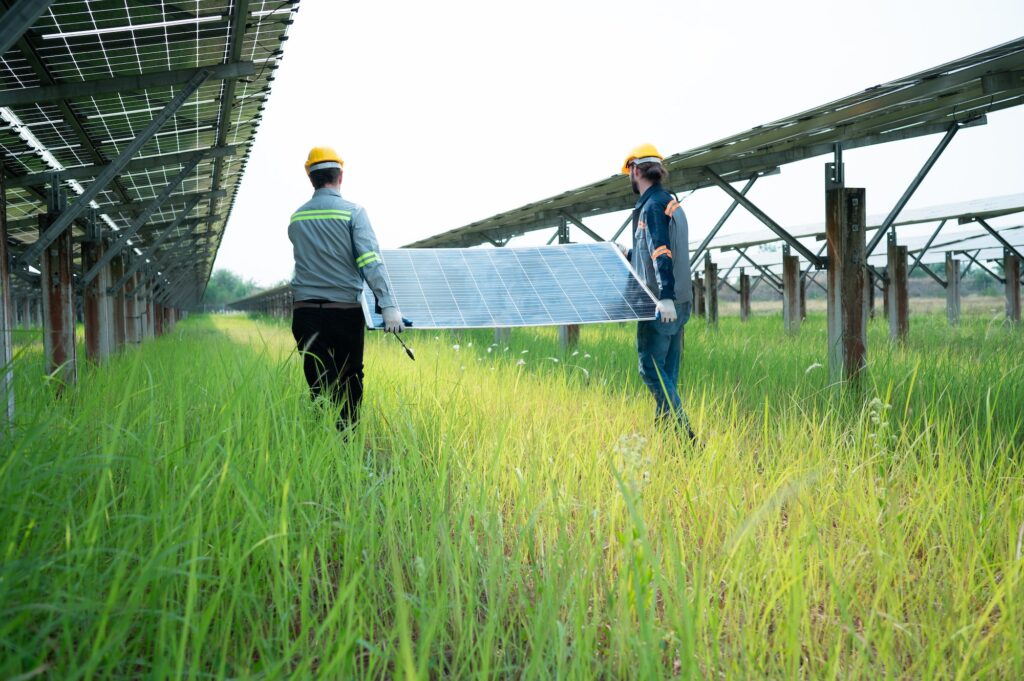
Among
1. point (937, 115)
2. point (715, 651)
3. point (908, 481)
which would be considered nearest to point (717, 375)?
point (937, 115)

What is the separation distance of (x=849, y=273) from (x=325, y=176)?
A: 3.63m

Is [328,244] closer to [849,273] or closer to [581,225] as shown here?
[849,273]

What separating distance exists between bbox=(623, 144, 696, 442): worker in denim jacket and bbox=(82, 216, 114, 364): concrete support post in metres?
6.58

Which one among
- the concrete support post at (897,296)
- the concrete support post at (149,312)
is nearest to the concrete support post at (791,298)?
the concrete support post at (897,296)

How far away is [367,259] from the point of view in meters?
4.57

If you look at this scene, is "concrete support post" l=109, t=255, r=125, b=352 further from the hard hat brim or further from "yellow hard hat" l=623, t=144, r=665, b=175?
"yellow hard hat" l=623, t=144, r=665, b=175

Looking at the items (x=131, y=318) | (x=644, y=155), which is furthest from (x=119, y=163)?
(x=131, y=318)

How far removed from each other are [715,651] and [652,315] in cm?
313

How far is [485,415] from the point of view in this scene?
4570 mm

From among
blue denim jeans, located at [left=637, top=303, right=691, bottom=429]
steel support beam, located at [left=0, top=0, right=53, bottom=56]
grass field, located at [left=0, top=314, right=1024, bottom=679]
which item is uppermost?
steel support beam, located at [left=0, top=0, right=53, bottom=56]

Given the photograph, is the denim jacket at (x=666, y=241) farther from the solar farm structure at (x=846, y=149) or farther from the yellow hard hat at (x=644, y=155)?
the solar farm structure at (x=846, y=149)

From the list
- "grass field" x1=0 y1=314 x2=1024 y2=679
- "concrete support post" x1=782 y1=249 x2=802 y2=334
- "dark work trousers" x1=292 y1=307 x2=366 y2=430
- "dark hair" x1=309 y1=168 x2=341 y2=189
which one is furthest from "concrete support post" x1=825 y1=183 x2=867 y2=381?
"concrete support post" x1=782 y1=249 x2=802 y2=334

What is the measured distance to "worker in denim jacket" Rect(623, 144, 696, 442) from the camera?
4.76 meters

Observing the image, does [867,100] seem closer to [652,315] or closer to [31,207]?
[652,315]
